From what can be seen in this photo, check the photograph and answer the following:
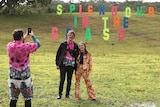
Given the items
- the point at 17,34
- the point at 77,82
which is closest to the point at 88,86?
the point at 77,82

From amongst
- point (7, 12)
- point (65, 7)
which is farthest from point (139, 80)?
point (65, 7)

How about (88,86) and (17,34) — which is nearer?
(17,34)

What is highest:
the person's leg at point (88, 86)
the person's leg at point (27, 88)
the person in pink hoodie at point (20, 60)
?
the person in pink hoodie at point (20, 60)

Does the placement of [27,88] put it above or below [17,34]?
below

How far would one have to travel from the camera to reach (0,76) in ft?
41.4

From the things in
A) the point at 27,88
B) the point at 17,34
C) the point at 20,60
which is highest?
the point at 17,34

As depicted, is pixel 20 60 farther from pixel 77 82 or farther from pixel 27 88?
pixel 77 82

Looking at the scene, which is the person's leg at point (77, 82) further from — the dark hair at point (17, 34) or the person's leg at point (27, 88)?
the dark hair at point (17, 34)

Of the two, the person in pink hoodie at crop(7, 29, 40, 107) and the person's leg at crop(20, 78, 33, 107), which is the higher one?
the person in pink hoodie at crop(7, 29, 40, 107)

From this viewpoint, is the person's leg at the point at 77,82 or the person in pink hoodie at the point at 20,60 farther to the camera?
the person's leg at the point at 77,82

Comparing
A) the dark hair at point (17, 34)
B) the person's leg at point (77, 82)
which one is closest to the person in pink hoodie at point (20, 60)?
the dark hair at point (17, 34)

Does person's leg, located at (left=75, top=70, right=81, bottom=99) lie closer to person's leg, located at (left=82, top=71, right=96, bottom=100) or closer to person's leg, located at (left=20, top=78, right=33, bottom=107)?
person's leg, located at (left=82, top=71, right=96, bottom=100)

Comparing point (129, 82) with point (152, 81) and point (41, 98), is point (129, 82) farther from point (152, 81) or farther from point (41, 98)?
point (41, 98)

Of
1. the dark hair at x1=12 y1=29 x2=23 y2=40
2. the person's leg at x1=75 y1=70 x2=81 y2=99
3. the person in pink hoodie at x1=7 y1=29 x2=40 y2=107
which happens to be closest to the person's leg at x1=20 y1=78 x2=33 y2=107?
the person in pink hoodie at x1=7 y1=29 x2=40 y2=107
